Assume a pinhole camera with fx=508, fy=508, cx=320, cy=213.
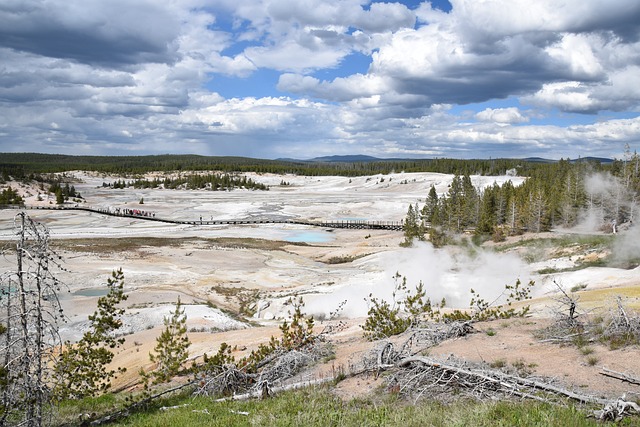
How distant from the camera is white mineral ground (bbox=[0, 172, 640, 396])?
11.6 m

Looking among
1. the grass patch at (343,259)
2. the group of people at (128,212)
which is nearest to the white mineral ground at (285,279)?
the grass patch at (343,259)

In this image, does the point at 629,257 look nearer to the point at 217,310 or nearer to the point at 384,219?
the point at 217,310

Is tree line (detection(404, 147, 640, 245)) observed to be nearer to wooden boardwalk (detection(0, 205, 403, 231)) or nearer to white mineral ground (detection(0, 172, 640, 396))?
white mineral ground (detection(0, 172, 640, 396))

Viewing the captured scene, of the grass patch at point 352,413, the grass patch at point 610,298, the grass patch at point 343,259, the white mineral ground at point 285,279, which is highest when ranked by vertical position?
the grass patch at point 352,413

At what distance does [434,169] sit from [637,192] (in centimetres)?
11564

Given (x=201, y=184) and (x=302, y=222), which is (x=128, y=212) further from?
(x=201, y=184)

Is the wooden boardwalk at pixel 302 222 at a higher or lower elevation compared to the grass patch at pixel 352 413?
lower

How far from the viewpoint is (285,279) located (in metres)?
39.7

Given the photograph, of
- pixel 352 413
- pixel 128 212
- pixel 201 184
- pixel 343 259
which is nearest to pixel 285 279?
pixel 343 259

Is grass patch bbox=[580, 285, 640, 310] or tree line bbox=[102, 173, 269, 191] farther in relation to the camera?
tree line bbox=[102, 173, 269, 191]

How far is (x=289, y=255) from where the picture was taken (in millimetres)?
50375

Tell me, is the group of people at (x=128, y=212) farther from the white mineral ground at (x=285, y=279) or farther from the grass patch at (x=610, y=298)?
the grass patch at (x=610, y=298)

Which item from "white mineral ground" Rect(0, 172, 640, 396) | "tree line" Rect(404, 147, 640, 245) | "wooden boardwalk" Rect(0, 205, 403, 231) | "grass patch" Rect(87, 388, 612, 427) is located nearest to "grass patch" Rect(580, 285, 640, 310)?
"white mineral ground" Rect(0, 172, 640, 396)

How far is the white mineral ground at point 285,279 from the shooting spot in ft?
38.0
